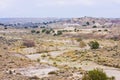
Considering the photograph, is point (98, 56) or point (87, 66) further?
point (98, 56)

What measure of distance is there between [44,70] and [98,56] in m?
17.6

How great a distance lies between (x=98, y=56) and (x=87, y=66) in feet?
33.1

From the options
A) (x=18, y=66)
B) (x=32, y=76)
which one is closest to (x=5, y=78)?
(x=32, y=76)

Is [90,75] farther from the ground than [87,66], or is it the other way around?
[90,75]

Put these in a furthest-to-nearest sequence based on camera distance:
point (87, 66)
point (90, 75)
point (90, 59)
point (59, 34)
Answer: point (59, 34) → point (90, 59) → point (87, 66) → point (90, 75)

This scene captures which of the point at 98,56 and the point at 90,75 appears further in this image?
the point at 98,56

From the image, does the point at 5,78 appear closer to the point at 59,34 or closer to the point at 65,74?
the point at 65,74

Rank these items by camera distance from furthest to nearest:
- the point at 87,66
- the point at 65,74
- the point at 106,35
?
the point at 106,35 → the point at 87,66 → the point at 65,74

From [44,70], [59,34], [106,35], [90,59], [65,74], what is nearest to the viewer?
[65,74]

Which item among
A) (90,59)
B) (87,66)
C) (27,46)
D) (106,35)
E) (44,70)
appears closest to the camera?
(44,70)

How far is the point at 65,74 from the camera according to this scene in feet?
121

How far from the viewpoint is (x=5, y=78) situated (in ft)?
111

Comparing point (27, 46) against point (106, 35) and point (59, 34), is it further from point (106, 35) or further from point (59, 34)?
point (59, 34)

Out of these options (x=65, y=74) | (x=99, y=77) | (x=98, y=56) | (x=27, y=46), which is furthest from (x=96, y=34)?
(x=99, y=77)
